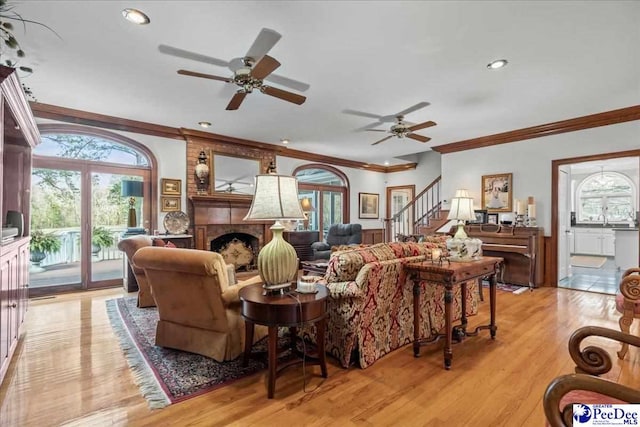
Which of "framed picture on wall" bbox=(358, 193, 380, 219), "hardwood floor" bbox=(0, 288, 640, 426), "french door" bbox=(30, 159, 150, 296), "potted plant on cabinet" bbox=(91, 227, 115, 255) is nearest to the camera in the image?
"hardwood floor" bbox=(0, 288, 640, 426)

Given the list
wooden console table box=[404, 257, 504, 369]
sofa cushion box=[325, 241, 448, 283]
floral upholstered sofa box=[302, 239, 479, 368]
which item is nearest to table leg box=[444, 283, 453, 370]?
wooden console table box=[404, 257, 504, 369]

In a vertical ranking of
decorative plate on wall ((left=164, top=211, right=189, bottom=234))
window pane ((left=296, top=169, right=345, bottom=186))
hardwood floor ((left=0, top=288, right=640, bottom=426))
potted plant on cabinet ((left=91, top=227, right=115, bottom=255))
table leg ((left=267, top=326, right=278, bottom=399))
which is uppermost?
window pane ((left=296, top=169, right=345, bottom=186))

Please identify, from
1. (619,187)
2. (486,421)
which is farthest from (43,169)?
(619,187)

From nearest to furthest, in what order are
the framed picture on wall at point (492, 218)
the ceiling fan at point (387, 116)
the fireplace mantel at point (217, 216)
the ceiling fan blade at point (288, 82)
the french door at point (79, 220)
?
1. the ceiling fan blade at point (288, 82)
2. the ceiling fan at point (387, 116)
3. the french door at point (79, 220)
4. the fireplace mantel at point (217, 216)
5. the framed picture on wall at point (492, 218)

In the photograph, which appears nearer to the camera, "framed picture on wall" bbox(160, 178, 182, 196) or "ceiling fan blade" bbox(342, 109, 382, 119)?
"ceiling fan blade" bbox(342, 109, 382, 119)

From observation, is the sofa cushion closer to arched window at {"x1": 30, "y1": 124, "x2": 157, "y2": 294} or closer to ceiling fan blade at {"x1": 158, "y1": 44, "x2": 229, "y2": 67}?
ceiling fan blade at {"x1": 158, "y1": 44, "x2": 229, "y2": 67}

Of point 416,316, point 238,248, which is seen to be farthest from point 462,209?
point 238,248

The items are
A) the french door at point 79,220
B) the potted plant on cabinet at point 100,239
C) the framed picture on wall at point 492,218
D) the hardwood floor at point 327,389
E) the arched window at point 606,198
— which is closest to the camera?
the hardwood floor at point 327,389

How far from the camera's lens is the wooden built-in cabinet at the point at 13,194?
6.95ft

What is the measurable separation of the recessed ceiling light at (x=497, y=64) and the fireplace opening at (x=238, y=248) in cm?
504

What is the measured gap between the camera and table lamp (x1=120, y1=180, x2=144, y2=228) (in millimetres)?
5047

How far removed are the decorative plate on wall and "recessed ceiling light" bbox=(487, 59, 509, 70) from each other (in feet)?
16.4

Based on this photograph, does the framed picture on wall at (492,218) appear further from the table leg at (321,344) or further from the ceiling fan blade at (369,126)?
the table leg at (321,344)

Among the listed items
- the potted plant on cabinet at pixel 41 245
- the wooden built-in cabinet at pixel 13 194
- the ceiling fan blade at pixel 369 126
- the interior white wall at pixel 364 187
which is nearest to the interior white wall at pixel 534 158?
the ceiling fan blade at pixel 369 126
